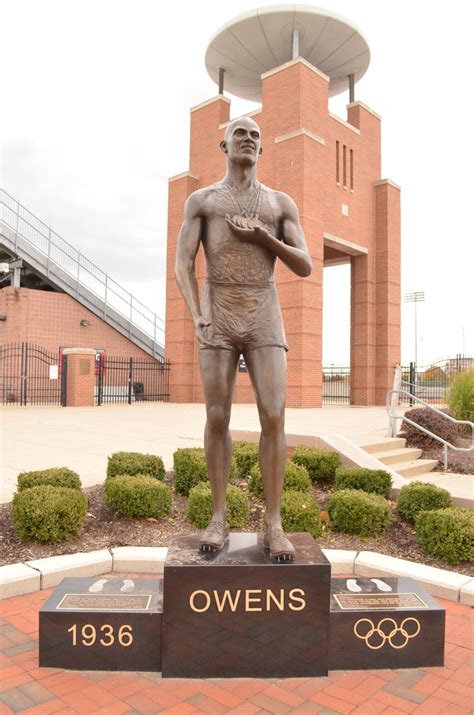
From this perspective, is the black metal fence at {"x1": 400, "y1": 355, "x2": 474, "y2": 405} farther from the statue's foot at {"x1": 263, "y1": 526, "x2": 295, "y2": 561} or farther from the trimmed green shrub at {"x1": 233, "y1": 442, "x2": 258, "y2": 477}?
the statue's foot at {"x1": 263, "y1": 526, "x2": 295, "y2": 561}

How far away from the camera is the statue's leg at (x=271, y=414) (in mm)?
3463

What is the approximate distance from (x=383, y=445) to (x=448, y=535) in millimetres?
4523

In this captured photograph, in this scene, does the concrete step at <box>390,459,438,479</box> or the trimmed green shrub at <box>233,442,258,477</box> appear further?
the concrete step at <box>390,459,438,479</box>

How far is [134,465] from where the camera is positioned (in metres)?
6.29

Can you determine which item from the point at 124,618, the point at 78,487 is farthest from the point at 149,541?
the point at 124,618

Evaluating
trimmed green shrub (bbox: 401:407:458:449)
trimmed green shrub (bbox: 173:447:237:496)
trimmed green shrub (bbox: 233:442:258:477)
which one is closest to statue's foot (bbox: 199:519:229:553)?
trimmed green shrub (bbox: 173:447:237:496)

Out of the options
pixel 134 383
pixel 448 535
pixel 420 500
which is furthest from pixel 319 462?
pixel 134 383

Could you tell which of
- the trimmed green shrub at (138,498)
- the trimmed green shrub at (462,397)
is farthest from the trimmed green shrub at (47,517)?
the trimmed green shrub at (462,397)

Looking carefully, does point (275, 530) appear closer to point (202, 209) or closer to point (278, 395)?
point (278, 395)

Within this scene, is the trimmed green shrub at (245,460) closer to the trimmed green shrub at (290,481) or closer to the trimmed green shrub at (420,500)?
the trimmed green shrub at (290,481)

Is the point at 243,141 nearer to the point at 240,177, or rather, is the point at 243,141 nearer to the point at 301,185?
the point at 240,177

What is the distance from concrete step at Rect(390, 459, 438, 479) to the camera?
8.25 m

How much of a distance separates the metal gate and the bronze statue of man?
66.4ft

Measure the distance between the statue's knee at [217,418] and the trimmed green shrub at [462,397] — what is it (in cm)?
953
